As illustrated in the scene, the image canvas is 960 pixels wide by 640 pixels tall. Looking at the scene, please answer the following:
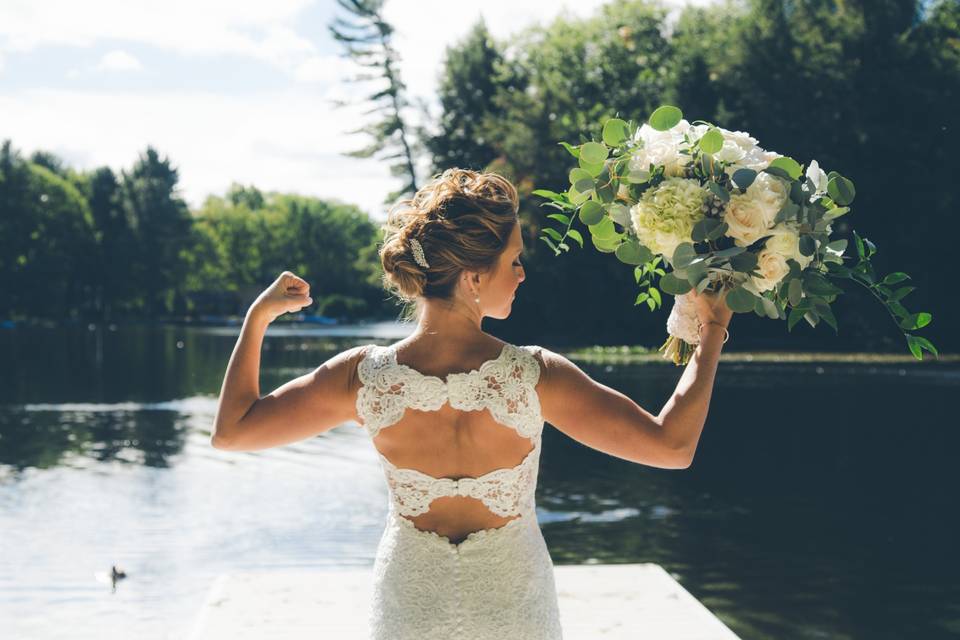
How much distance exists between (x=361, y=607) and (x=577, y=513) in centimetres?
539

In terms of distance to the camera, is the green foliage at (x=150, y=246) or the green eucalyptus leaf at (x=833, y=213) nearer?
the green eucalyptus leaf at (x=833, y=213)

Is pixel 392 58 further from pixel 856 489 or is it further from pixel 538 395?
pixel 538 395

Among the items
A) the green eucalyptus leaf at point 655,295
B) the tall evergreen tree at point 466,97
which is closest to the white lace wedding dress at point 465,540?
the green eucalyptus leaf at point 655,295

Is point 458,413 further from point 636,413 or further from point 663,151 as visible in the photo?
point 663,151

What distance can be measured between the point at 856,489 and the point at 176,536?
694cm

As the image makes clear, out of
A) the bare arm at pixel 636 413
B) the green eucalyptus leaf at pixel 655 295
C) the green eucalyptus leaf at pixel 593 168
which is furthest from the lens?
the green eucalyptus leaf at pixel 655 295

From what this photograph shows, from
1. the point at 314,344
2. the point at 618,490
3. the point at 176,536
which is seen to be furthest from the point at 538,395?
the point at 314,344

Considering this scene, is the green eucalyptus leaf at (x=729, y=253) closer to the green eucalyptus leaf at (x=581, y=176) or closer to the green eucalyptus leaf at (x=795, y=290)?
the green eucalyptus leaf at (x=795, y=290)

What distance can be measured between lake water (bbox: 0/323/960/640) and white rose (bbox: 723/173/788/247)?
5345 mm

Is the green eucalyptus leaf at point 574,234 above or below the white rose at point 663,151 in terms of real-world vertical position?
below

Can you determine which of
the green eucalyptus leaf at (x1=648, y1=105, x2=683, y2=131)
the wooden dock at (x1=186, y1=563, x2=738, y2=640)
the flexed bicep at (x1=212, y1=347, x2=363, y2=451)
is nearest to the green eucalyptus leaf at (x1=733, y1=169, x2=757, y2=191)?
the green eucalyptus leaf at (x1=648, y1=105, x2=683, y2=131)

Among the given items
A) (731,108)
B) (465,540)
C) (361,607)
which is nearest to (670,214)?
(465,540)

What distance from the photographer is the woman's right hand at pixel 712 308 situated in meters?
2.26

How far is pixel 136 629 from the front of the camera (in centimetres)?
721
